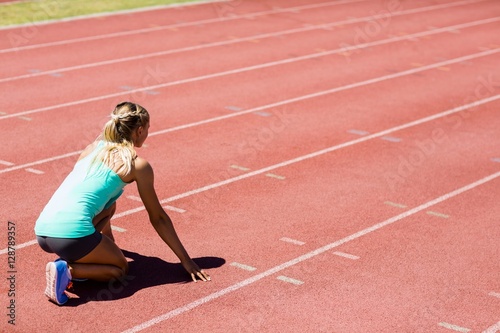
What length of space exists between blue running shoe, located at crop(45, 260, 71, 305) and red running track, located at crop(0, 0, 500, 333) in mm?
106

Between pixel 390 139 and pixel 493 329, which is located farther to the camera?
pixel 390 139

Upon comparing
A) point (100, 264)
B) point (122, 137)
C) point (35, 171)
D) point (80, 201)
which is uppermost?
point (122, 137)

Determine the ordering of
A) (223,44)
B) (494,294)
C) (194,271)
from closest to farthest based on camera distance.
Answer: (194,271) < (494,294) < (223,44)

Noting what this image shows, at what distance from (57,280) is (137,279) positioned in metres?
0.92

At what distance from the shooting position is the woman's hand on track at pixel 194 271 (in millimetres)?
7711

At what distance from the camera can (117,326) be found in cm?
688

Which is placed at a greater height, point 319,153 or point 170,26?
point 319,153

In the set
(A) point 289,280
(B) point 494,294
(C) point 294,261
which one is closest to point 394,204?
(C) point 294,261

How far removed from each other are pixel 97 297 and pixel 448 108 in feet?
29.6

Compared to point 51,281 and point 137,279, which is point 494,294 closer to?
point 137,279

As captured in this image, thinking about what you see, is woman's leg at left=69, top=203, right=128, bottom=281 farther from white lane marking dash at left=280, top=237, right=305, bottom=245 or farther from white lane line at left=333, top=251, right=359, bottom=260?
white lane line at left=333, top=251, right=359, bottom=260

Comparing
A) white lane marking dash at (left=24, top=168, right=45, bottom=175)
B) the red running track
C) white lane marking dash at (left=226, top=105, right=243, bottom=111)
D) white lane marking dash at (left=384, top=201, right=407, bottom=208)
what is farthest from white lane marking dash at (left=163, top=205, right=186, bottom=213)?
white lane marking dash at (left=226, top=105, right=243, bottom=111)

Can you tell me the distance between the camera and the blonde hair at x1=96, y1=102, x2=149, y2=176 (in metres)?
7.38

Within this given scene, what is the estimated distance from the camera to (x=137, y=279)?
777 cm
